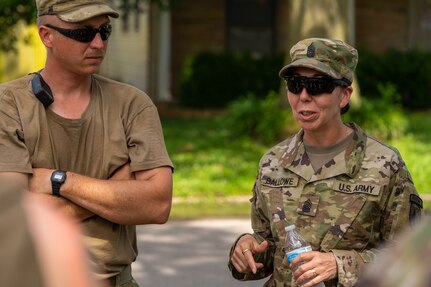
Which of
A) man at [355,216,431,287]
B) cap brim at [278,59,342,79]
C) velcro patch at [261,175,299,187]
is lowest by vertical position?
velcro patch at [261,175,299,187]

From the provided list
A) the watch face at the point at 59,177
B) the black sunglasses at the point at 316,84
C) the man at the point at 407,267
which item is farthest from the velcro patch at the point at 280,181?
the man at the point at 407,267

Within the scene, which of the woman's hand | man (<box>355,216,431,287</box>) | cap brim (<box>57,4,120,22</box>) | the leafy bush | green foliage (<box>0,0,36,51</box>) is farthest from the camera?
green foliage (<box>0,0,36,51</box>)

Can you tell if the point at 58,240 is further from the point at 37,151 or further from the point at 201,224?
the point at 201,224

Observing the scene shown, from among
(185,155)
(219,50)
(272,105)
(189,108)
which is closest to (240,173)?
(185,155)

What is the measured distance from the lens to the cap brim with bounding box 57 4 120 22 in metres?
4.11

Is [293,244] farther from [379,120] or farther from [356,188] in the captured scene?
[379,120]

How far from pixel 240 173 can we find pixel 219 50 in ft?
38.0

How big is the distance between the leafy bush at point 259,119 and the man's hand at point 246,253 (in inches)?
504

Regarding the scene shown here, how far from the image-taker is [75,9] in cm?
414

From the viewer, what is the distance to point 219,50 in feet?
85.3

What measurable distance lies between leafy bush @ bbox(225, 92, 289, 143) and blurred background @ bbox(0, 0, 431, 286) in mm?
22

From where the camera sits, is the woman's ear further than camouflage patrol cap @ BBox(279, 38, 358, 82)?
Yes

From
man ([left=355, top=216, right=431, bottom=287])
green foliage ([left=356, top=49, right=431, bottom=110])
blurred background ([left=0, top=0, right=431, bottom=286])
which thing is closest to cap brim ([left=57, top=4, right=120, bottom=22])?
man ([left=355, top=216, right=431, bottom=287])

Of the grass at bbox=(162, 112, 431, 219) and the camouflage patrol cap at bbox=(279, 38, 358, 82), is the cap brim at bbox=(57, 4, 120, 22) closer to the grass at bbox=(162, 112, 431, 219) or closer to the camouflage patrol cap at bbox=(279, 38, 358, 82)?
the camouflage patrol cap at bbox=(279, 38, 358, 82)
